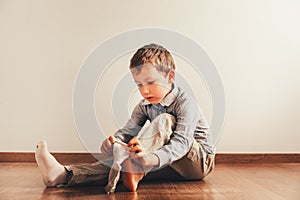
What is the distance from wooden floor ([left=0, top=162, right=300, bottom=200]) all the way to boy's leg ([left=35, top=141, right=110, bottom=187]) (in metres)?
0.03

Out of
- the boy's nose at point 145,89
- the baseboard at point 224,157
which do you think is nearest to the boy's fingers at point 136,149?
the boy's nose at point 145,89

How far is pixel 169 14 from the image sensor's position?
90.1 inches

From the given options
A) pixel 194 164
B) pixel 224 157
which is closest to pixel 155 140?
pixel 194 164

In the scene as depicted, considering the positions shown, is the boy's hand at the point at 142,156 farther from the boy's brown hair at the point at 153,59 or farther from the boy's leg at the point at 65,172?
the boy's brown hair at the point at 153,59

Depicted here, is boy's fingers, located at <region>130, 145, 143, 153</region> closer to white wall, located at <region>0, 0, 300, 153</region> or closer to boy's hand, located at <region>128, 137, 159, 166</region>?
boy's hand, located at <region>128, 137, 159, 166</region>

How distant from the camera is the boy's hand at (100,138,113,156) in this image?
142cm

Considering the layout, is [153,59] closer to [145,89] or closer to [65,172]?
[145,89]

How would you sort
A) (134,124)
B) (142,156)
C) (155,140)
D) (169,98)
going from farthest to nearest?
(134,124) < (169,98) < (155,140) < (142,156)

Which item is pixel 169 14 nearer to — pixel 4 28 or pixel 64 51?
pixel 64 51

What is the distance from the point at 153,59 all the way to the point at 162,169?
383mm

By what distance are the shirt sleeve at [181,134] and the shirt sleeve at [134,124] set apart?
16 centimetres

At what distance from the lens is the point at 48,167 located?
4.64ft

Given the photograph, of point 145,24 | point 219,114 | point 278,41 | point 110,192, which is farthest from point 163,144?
point 278,41

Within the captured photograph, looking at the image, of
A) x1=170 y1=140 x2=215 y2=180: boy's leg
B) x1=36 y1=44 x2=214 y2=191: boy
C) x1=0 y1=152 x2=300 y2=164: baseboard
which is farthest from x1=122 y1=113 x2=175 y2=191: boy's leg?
x1=0 y1=152 x2=300 y2=164: baseboard
